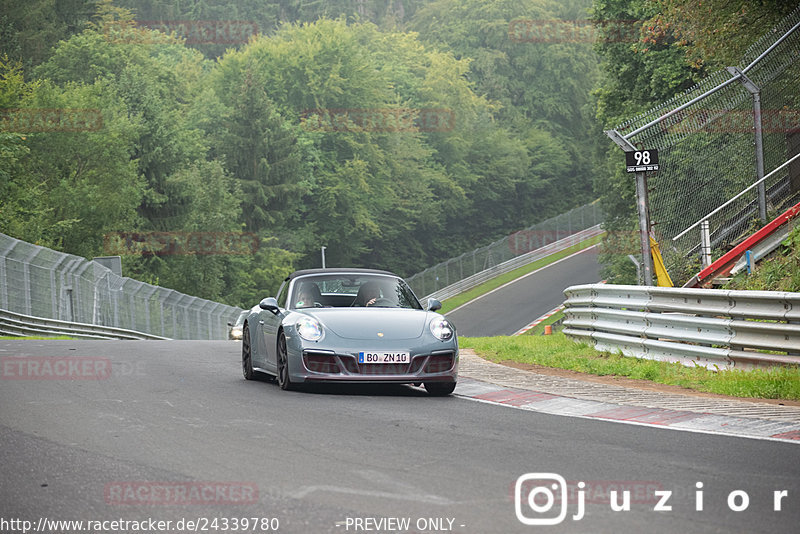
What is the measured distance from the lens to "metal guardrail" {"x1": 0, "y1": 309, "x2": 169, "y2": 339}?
2820 centimetres

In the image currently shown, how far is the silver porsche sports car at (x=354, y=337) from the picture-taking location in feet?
35.1

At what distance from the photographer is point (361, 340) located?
35.4 ft

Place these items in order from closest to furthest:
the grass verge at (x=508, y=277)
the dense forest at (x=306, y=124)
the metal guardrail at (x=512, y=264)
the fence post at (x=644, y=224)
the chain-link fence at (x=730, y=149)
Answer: the fence post at (x=644, y=224), the chain-link fence at (x=730, y=149), the dense forest at (x=306, y=124), the grass verge at (x=508, y=277), the metal guardrail at (x=512, y=264)

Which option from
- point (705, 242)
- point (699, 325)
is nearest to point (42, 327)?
point (705, 242)

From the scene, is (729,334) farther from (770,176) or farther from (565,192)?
(565,192)

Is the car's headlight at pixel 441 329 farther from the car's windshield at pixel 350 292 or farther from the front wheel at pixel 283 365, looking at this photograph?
the front wheel at pixel 283 365

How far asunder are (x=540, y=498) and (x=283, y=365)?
19.0 feet

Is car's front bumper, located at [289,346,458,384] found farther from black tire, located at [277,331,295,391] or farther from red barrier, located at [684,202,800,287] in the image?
red barrier, located at [684,202,800,287]

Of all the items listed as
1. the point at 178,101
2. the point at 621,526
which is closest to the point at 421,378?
the point at 621,526

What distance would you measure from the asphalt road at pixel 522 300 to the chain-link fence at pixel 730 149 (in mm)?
29173

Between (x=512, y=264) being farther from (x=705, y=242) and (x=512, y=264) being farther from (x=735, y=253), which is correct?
(x=735, y=253)

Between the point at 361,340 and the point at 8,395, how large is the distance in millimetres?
3464

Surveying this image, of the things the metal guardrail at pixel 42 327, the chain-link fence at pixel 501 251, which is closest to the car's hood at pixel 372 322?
the metal guardrail at pixel 42 327

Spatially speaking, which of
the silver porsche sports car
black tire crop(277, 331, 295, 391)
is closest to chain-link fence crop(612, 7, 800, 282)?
the silver porsche sports car
